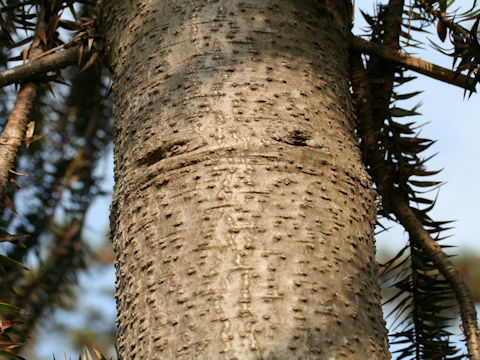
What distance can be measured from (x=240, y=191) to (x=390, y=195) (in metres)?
0.71

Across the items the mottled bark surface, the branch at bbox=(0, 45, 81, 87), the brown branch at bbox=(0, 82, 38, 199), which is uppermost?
the branch at bbox=(0, 45, 81, 87)

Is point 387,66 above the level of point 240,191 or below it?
above

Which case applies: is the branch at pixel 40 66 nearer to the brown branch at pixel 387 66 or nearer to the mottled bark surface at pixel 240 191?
the mottled bark surface at pixel 240 191

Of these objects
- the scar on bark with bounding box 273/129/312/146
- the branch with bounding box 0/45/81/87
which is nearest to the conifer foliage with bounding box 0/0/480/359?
the branch with bounding box 0/45/81/87

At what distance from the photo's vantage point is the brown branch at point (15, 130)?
147cm

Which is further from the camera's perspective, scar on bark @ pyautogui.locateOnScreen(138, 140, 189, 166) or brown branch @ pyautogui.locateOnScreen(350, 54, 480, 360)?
brown branch @ pyautogui.locateOnScreen(350, 54, 480, 360)

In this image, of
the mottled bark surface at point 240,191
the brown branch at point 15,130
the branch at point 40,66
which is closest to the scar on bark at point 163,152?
the mottled bark surface at point 240,191

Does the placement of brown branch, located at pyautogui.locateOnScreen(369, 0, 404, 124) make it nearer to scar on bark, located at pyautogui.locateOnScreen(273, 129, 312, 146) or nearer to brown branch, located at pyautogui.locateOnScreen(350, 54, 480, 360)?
brown branch, located at pyautogui.locateOnScreen(350, 54, 480, 360)

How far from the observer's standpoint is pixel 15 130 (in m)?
1.55

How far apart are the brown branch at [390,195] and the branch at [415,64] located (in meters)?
0.05

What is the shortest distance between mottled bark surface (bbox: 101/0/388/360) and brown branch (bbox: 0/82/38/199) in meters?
0.32

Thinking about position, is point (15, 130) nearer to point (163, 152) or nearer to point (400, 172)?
point (163, 152)

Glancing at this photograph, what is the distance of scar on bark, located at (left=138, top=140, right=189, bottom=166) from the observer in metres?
1.16

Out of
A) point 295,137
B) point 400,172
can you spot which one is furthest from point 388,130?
point 295,137
